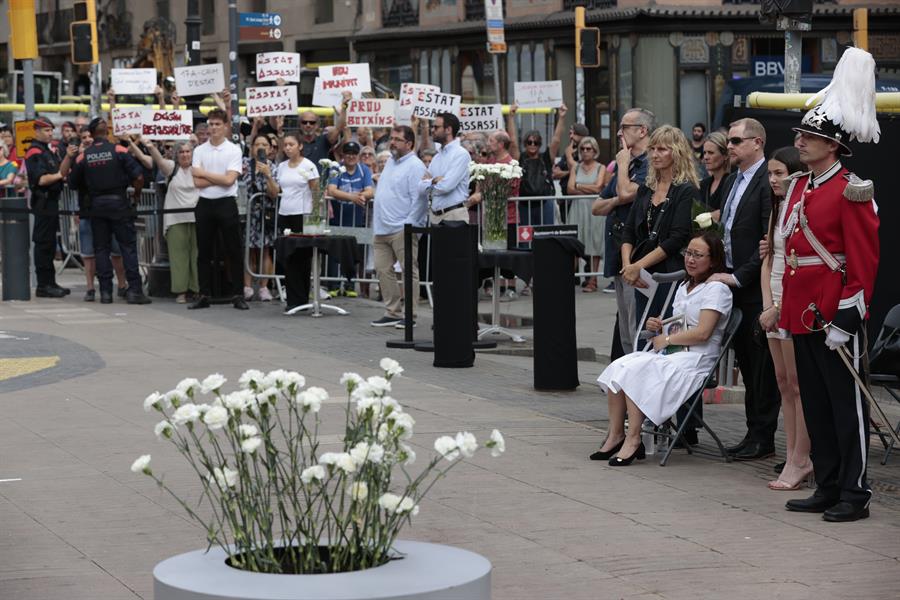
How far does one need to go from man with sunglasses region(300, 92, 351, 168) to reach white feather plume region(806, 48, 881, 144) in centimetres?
1241

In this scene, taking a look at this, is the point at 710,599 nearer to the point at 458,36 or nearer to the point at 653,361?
the point at 653,361

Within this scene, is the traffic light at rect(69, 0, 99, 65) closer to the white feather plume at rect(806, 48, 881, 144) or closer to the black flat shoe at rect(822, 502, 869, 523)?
the white feather plume at rect(806, 48, 881, 144)

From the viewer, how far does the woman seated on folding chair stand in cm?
950

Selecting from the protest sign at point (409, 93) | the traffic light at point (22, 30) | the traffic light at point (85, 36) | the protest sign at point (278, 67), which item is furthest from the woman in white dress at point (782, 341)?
the traffic light at point (85, 36)

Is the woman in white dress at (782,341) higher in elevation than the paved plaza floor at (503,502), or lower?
higher

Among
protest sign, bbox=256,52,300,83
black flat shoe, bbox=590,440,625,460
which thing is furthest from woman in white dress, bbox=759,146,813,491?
protest sign, bbox=256,52,300,83

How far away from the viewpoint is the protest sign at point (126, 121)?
20031 millimetres

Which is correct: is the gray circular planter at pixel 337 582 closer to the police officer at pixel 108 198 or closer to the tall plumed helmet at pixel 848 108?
the tall plumed helmet at pixel 848 108

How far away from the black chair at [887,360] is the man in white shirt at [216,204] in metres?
10.1

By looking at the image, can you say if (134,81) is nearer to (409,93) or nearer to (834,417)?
(409,93)

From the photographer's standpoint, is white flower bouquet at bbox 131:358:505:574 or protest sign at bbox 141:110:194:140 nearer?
white flower bouquet at bbox 131:358:505:574

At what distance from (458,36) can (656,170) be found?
111 ft

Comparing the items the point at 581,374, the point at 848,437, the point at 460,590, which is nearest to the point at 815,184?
the point at 848,437

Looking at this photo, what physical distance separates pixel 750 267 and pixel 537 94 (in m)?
14.7
